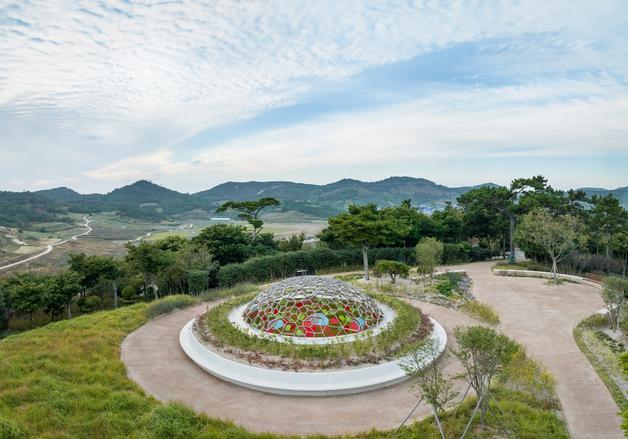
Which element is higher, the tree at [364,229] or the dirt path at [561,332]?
the tree at [364,229]

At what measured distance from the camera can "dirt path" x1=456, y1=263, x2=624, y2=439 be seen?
9805mm

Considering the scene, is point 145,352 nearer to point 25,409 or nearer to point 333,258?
point 25,409

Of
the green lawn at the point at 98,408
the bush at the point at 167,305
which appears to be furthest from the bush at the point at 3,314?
the bush at the point at 167,305

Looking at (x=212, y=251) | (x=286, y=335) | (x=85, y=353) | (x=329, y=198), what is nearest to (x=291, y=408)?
(x=286, y=335)

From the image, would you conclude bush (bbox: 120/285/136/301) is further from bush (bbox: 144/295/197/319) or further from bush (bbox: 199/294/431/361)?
bush (bbox: 199/294/431/361)

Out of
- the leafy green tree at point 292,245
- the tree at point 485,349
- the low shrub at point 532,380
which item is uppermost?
the tree at point 485,349

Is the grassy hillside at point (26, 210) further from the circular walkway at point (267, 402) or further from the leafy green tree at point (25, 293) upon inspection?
the circular walkway at point (267, 402)

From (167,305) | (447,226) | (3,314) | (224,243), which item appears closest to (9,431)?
(167,305)

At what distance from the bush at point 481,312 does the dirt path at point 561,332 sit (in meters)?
0.43

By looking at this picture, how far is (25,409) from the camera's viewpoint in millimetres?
9703

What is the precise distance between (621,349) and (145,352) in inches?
689

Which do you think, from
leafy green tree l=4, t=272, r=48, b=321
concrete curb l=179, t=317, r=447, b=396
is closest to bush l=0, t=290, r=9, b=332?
leafy green tree l=4, t=272, r=48, b=321

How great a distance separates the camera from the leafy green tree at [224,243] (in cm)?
3019

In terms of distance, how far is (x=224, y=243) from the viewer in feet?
101
